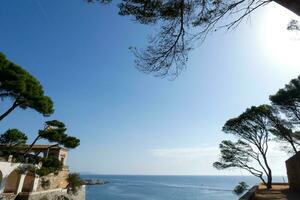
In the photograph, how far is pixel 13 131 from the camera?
1741 cm

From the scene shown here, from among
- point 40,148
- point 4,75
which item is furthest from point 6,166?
point 40,148

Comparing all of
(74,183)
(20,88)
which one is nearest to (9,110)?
(20,88)

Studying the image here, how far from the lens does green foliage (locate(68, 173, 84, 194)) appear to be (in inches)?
1032

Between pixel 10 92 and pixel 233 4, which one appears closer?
pixel 233 4

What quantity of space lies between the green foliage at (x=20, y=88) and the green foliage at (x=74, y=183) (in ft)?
42.9

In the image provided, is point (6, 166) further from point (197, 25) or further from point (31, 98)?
point (197, 25)

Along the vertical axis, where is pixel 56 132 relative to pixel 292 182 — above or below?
above

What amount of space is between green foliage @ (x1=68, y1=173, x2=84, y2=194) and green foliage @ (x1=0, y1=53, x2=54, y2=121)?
1308 centimetres

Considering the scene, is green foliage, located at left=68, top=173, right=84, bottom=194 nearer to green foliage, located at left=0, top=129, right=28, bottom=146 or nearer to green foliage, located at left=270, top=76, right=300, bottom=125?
green foliage, located at left=0, top=129, right=28, bottom=146

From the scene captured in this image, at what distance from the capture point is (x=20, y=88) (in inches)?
557

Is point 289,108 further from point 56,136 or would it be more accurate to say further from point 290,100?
point 56,136

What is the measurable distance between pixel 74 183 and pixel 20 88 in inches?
631

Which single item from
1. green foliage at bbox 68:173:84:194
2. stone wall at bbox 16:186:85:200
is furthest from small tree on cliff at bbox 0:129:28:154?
green foliage at bbox 68:173:84:194

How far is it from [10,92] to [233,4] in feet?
45.7
